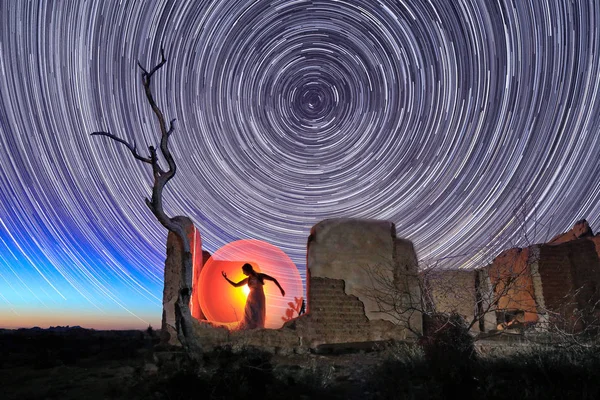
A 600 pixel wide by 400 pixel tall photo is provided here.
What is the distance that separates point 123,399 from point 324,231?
6305 mm

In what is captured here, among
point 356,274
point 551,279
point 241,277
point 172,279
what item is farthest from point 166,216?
point 551,279

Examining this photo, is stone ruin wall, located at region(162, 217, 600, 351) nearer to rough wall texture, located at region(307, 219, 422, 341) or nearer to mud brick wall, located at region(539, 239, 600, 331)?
rough wall texture, located at region(307, 219, 422, 341)

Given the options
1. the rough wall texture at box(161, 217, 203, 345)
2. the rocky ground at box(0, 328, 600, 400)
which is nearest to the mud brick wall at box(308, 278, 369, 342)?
the rocky ground at box(0, 328, 600, 400)

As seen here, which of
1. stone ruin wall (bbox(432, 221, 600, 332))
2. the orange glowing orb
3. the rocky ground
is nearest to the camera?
the rocky ground

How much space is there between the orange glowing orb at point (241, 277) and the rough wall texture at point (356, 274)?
4.53 m

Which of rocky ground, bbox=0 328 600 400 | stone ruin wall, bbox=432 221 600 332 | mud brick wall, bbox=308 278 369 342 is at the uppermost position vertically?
stone ruin wall, bbox=432 221 600 332

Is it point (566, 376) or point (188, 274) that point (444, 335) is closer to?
point (566, 376)

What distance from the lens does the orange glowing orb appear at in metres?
15.0

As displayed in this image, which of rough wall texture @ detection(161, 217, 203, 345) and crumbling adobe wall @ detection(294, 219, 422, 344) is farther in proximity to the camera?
rough wall texture @ detection(161, 217, 203, 345)

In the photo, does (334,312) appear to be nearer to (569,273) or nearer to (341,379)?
(341,379)

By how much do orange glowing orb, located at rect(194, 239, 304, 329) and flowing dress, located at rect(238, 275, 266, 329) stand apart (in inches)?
56.9

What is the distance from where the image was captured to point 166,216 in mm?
9188

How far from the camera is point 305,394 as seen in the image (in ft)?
18.9

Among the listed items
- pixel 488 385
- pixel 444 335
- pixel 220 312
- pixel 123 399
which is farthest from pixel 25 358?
pixel 488 385
